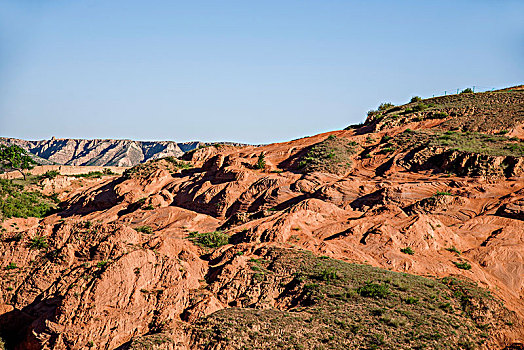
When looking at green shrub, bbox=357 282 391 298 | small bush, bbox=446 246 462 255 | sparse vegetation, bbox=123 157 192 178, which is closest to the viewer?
green shrub, bbox=357 282 391 298

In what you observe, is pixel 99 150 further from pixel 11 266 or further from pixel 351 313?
pixel 351 313

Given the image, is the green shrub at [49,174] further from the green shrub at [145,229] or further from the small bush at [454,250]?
the small bush at [454,250]

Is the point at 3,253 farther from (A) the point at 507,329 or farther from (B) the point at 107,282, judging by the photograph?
(A) the point at 507,329

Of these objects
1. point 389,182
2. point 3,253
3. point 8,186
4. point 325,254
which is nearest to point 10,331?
point 3,253

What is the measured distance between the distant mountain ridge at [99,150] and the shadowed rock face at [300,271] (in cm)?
11657

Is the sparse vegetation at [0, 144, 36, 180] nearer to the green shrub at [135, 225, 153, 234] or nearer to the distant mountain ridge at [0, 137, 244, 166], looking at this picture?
the green shrub at [135, 225, 153, 234]

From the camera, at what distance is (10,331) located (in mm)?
18938

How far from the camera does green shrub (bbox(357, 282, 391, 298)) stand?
19.9m

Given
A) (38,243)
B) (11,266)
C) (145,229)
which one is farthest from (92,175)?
(11,266)

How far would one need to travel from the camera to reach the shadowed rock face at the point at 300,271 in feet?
55.2

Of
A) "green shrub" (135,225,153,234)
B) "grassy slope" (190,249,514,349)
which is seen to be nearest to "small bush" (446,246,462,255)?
"grassy slope" (190,249,514,349)

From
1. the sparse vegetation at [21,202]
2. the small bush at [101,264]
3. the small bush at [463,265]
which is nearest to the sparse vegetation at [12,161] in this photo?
the sparse vegetation at [21,202]

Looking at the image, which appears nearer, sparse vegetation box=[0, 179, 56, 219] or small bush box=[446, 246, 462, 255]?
small bush box=[446, 246, 462, 255]

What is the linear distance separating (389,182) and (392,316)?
58.4ft
